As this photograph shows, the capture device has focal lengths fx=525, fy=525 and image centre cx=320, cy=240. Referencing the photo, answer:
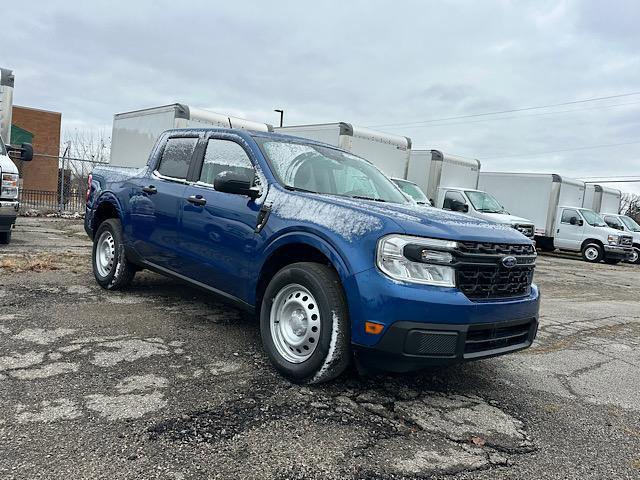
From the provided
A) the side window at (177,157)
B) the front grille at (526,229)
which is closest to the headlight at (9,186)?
the side window at (177,157)

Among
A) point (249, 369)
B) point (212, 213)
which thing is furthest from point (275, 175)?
point (249, 369)

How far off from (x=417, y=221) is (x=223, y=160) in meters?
2.04

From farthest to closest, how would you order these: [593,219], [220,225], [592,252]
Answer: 1. [593,219]
2. [592,252]
3. [220,225]

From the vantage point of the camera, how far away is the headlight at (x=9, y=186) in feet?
27.0

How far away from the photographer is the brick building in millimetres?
25688

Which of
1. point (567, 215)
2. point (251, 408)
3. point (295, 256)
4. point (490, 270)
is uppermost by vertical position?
point (567, 215)

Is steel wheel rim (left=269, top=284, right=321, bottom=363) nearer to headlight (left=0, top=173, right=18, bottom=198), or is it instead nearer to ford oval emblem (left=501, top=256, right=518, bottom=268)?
ford oval emblem (left=501, top=256, right=518, bottom=268)

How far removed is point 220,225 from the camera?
425 cm

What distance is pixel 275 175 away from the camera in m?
4.12

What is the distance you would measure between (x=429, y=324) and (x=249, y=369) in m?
1.42

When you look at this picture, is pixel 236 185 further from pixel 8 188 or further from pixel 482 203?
pixel 482 203

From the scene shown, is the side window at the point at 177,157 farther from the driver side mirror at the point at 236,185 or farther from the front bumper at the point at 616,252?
the front bumper at the point at 616,252

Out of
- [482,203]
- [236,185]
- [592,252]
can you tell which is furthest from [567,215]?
[236,185]

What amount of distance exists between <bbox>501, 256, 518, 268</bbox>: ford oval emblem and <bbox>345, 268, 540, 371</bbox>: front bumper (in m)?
0.30
